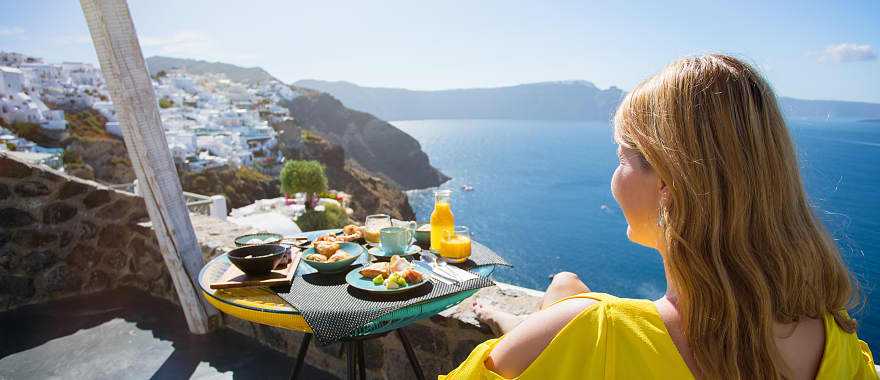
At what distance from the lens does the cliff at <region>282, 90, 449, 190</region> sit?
67938 millimetres

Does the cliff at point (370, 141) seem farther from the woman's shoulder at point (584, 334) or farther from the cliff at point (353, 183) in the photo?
the woman's shoulder at point (584, 334)

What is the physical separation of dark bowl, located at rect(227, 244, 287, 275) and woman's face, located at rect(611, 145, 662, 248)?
1.15m

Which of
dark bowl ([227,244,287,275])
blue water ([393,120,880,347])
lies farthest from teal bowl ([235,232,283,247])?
blue water ([393,120,880,347])

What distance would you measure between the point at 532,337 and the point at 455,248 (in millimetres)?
944

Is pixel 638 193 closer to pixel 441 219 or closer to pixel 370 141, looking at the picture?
pixel 441 219

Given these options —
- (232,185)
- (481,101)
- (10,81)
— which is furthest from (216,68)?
(232,185)

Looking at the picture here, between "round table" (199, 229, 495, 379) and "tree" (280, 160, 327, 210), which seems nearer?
"round table" (199, 229, 495, 379)

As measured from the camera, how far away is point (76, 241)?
10.8ft

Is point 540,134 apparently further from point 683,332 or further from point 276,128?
point 683,332

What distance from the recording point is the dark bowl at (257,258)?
1.50 metres

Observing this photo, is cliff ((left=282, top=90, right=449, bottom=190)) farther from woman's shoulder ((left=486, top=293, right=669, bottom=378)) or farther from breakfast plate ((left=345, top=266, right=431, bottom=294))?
woman's shoulder ((left=486, top=293, right=669, bottom=378))

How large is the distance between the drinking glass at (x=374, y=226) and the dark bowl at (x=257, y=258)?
0.40 metres

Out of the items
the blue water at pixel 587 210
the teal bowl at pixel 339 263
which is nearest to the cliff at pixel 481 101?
the blue water at pixel 587 210

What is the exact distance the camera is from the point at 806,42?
47531 millimetres
